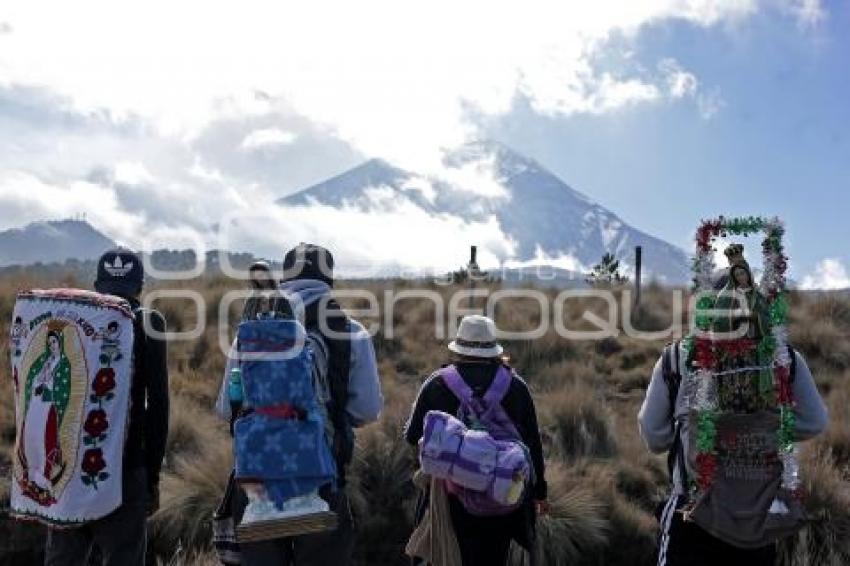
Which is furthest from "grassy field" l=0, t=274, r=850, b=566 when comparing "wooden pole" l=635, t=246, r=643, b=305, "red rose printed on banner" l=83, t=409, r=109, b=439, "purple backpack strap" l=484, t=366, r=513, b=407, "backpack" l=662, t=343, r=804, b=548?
"wooden pole" l=635, t=246, r=643, b=305

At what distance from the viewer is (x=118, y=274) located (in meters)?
4.78

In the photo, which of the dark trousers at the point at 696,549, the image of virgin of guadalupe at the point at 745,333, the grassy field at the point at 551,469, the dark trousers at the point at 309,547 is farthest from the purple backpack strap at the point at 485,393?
the grassy field at the point at 551,469

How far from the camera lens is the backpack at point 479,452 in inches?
188

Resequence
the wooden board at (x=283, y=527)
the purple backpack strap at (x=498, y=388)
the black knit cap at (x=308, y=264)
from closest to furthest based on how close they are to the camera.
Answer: the wooden board at (x=283, y=527) < the black knit cap at (x=308, y=264) < the purple backpack strap at (x=498, y=388)

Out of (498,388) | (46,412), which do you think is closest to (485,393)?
(498,388)

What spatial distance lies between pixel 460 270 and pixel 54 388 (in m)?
21.7

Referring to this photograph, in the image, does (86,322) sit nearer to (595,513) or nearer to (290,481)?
→ (290,481)

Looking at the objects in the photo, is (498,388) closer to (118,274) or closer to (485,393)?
(485,393)

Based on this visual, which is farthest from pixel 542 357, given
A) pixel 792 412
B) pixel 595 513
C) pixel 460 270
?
pixel 460 270

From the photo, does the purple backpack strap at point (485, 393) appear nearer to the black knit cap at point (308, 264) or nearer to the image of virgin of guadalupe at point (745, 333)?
the black knit cap at point (308, 264)

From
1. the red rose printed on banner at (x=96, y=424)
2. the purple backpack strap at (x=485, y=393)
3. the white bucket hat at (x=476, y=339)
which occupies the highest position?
the white bucket hat at (x=476, y=339)

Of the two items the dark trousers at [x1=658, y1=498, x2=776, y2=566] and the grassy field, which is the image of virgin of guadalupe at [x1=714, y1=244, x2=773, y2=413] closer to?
the dark trousers at [x1=658, y1=498, x2=776, y2=566]

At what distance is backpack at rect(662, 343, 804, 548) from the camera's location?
418 cm

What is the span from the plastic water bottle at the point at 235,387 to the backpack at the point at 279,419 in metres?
0.12
